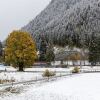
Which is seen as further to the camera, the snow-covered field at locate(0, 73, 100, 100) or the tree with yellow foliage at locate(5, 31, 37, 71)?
the tree with yellow foliage at locate(5, 31, 37, 71)

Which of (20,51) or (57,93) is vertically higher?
(20,51)

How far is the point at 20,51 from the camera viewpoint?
9150 centimetres

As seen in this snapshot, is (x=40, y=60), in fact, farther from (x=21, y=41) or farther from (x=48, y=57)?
(x=21, y=41)

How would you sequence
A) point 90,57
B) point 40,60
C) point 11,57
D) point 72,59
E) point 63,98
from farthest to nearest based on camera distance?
1. point 72,59
2. point 40,60
3. point 90,57
4. point 11,57
5. point 63,98

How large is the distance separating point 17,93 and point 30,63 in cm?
5759

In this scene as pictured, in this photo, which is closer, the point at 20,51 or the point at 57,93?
the point at 57,93

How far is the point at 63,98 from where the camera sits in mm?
29891

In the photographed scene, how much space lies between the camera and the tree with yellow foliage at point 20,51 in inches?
3575

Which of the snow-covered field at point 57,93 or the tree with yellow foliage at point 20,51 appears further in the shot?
the tree with yellow foliage at point 20,51

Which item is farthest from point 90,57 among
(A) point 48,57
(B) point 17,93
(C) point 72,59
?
(B) point 17,93

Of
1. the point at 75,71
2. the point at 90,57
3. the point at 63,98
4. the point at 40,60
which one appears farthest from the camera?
the point at 40,60

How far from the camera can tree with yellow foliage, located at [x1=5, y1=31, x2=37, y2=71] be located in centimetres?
9081

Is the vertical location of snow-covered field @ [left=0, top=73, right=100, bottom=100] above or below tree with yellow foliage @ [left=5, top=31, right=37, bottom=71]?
below

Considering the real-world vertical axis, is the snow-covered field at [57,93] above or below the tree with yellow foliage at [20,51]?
below
